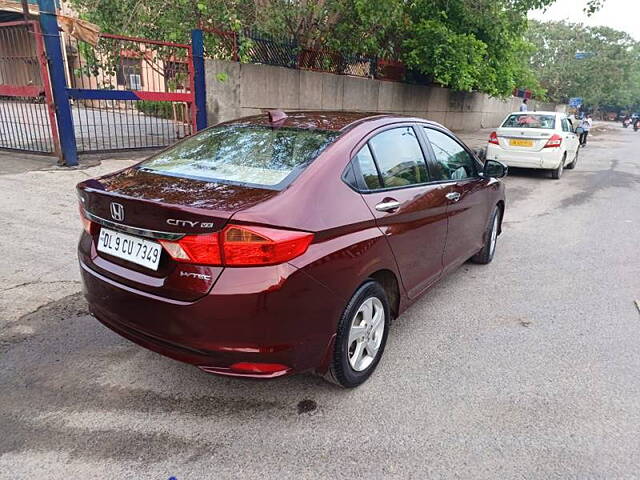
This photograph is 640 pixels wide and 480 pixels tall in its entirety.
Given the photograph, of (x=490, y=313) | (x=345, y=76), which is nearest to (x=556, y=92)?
(x=345, y=76)

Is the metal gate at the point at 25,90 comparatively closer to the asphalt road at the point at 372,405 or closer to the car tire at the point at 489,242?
the asphalt road at the point at 372,405

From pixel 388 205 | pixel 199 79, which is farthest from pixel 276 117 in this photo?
pixel 199 79

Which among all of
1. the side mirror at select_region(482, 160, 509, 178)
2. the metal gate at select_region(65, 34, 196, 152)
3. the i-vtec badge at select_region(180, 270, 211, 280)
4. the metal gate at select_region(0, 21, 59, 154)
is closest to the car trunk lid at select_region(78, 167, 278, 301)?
the i-vtec badge at select_region(180, 270, 211, 280)

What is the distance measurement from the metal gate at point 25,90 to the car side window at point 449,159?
19.7 ft

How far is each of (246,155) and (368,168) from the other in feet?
2.47

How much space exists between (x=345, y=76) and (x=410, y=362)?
37.1 feet

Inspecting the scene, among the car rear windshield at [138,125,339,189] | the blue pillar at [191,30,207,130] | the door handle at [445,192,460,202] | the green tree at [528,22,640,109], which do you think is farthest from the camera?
the green tree at [528,22,640,109]

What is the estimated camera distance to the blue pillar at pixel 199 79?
339 inches

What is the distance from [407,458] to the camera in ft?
7.54

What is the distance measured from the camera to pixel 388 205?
113 inches

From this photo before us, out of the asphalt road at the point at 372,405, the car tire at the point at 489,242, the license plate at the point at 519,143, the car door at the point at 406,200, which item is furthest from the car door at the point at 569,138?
the car door at the point at 406,200

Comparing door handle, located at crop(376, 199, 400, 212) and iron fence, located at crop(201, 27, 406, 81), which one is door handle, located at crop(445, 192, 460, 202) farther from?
iron fence, located at crop(201, 27, 406, 81)

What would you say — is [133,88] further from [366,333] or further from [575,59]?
[575,59]

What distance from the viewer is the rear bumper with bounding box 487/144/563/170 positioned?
10438mm
